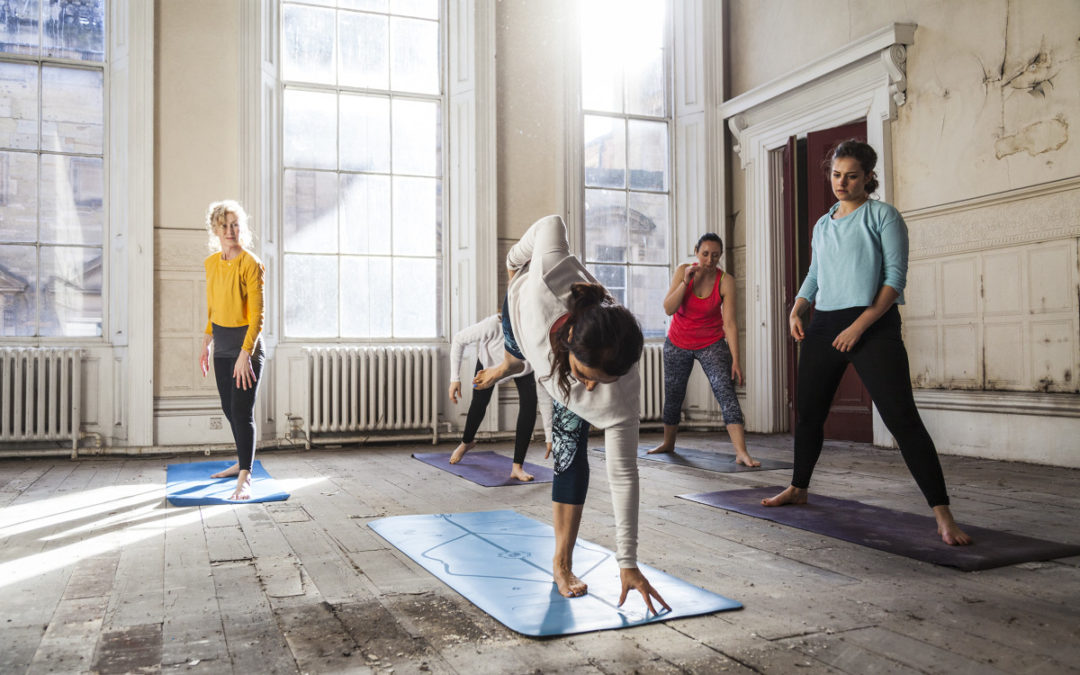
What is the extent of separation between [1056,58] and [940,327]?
5.41ft

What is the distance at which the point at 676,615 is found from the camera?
1871mm

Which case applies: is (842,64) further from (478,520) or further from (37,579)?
(37,579)

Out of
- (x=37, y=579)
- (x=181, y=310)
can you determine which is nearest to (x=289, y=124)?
(x=181, y=310)

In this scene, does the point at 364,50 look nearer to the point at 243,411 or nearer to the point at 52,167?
the point at 52,167

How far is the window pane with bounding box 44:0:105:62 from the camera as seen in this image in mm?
5523

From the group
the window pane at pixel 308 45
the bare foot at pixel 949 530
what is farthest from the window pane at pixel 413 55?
the bare foot at pixel 949 530

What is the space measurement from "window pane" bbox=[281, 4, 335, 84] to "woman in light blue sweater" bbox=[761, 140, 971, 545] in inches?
173

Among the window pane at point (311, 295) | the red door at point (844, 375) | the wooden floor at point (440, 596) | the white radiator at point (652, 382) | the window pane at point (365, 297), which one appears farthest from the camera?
the white radiator at point (652, 382)

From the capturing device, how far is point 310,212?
238 inches

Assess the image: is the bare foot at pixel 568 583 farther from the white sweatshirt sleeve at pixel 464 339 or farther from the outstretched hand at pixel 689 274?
the outstretched hand at pixel 689 274

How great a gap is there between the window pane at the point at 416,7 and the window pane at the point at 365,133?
728mm

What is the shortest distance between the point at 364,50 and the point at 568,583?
5.29m

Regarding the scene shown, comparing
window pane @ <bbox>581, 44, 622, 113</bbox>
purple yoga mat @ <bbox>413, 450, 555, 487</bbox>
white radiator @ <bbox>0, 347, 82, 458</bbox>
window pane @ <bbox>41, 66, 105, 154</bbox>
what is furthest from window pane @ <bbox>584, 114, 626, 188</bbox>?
white radiator @ <bbox>0, 347, 82, 458</bbox>

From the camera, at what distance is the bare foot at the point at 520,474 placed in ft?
13.3
